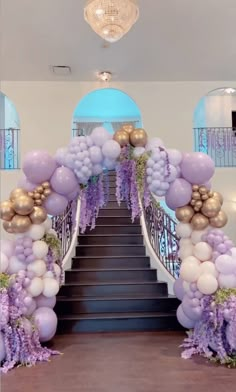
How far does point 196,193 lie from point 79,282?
267 cm

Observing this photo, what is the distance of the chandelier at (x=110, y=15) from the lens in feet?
13.9

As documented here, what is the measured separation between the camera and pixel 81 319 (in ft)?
16.2

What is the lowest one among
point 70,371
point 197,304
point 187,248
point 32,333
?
point 70,371

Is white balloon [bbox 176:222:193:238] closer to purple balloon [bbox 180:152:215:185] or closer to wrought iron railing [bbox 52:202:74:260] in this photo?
purple balloon [bbox 180:152:215:185]

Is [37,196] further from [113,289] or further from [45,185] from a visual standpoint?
[113,289]

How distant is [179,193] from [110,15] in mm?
2162

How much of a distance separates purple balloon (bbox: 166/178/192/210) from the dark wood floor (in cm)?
163

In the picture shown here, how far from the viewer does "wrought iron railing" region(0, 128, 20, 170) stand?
8.44 metres

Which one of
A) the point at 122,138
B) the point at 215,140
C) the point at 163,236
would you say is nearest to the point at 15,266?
the point at 122,138

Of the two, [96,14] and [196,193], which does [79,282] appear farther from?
[96,14]

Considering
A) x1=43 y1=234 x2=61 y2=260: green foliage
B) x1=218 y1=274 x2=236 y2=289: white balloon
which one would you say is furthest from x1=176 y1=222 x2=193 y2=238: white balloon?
x1=43 y1=234 x2=61 y2=260: green foliage

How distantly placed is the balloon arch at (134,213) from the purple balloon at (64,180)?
11mm

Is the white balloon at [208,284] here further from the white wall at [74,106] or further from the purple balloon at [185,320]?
the white wall at [74,106]

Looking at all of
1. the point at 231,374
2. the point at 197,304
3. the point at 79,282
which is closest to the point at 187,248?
the point at 197,304
